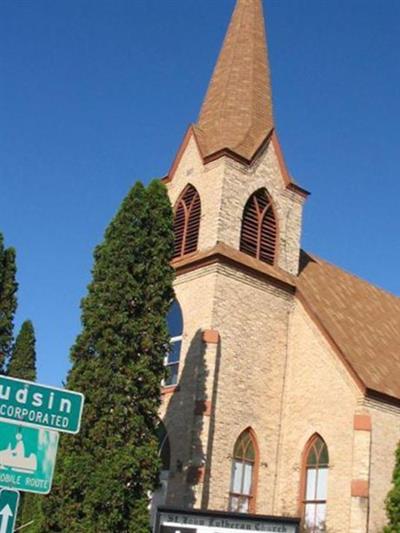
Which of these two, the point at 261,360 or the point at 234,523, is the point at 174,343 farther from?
the point at 234,523

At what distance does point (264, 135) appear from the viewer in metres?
29.4

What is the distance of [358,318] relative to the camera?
1147 inches

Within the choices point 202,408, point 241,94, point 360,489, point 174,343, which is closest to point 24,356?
point 174,343

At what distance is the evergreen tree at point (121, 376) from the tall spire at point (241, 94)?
745 centimetres

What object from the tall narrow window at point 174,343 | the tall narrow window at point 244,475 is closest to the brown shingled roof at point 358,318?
the tall narrow window at point 244,475

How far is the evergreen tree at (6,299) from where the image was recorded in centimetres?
2884

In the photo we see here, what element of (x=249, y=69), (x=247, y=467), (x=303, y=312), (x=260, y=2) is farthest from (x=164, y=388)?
(x=260, y=2)

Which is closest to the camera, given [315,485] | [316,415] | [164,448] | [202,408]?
[202,408]

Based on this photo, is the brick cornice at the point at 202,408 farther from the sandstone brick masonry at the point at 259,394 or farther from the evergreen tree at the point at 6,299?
the evergreen tree at the point at 6,299

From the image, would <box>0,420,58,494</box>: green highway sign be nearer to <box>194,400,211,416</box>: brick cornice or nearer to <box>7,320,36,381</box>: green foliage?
<box>194,400,211,416</box>: brick cornice

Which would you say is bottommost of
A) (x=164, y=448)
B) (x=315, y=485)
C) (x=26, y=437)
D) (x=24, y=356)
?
(x=26, y=437)

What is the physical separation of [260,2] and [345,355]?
17.5 m

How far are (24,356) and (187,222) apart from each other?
11.0m

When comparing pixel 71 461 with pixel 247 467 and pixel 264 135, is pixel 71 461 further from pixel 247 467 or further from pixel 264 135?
pixel 264 135
